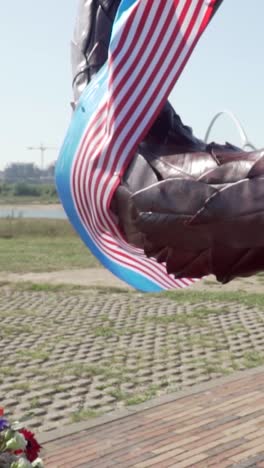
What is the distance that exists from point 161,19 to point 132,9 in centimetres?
7

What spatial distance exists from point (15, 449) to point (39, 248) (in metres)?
18.2

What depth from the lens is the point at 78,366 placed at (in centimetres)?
678

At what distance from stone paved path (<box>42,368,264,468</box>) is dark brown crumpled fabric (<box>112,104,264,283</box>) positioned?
3.08m

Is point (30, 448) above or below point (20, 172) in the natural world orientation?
above

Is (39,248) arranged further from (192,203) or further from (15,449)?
(192,203)

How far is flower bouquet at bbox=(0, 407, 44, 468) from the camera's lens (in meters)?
2.42

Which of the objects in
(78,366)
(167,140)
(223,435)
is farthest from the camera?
(78,366)

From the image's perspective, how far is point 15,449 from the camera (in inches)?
99.1

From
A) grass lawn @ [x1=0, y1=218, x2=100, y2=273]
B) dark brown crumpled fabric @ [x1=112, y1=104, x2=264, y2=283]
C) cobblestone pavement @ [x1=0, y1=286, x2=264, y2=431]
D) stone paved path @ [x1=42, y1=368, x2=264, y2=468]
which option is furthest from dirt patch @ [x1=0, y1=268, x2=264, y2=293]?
dark brown crumpled fabric @ [x1=112, y1=104, x2=264, y2=283]

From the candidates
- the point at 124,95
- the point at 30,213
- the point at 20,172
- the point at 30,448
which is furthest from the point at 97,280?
the point at 20,172

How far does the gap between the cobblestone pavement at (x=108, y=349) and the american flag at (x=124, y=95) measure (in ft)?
12.6

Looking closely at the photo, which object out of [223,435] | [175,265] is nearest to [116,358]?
[223,435]

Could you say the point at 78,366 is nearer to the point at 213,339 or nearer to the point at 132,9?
the point at 213,339

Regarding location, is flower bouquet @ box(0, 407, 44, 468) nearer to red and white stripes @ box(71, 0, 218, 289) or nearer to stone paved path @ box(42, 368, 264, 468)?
red and white stripes @ box(71, 0, 218, 289)
